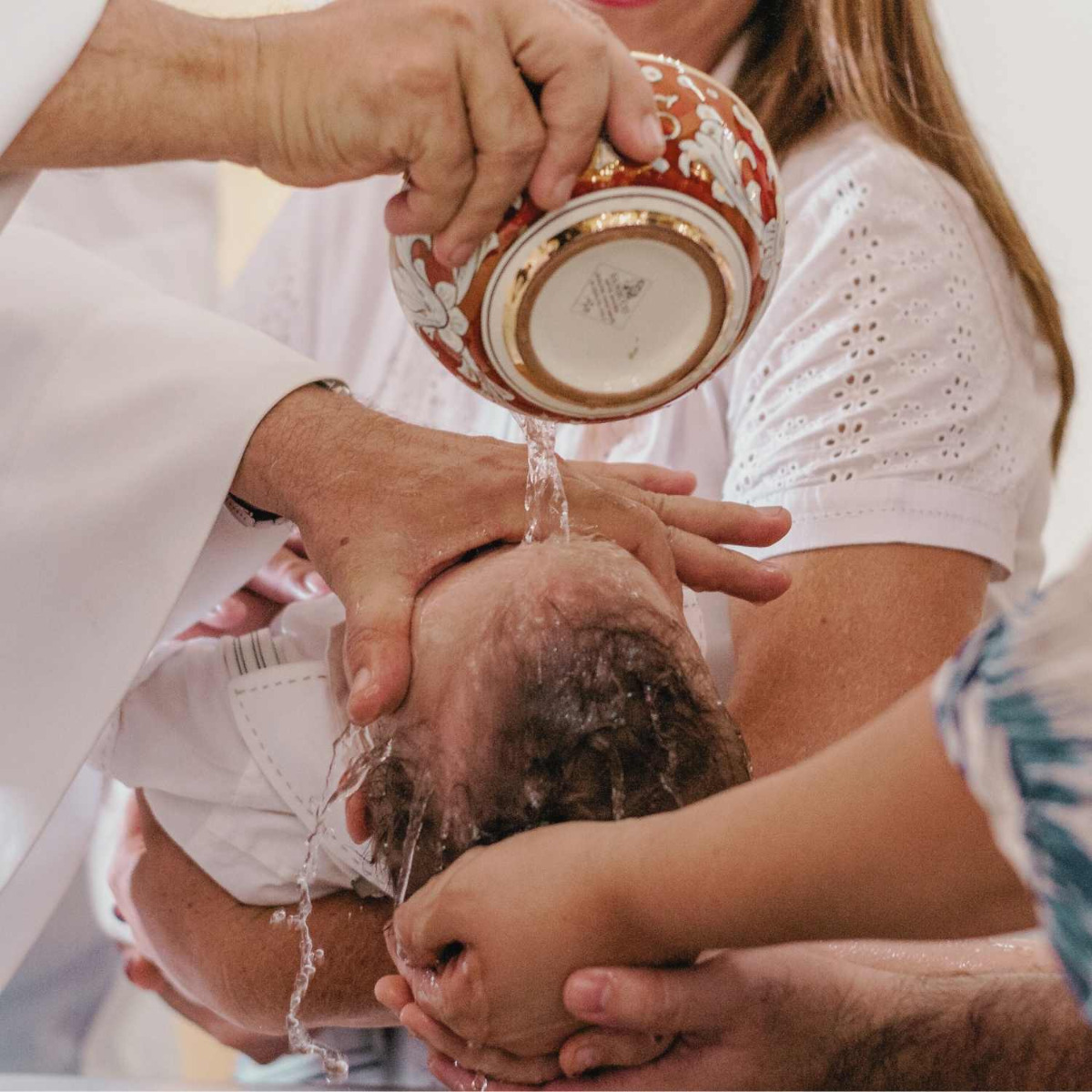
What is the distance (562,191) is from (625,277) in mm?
82

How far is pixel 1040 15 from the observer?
2.56 metres

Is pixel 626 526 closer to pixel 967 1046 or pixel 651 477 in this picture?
pixel 651 477

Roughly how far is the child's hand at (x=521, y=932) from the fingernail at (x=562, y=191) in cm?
43

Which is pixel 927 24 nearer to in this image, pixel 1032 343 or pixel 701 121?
pixel 1032 343

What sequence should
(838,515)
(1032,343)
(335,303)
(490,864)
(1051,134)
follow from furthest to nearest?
(1051,134), (335,303), (1032,343), (838,515), (490,864)

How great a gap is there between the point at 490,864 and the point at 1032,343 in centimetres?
108

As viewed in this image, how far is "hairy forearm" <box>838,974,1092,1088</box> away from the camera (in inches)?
40.0

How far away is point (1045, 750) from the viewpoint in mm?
604

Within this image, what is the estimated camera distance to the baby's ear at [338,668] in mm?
1362

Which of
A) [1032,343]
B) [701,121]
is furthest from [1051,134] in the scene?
[701,121]

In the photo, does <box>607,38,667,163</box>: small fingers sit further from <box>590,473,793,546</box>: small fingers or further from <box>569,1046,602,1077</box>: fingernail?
<box>569,1046,602,1077</box>: fingernail

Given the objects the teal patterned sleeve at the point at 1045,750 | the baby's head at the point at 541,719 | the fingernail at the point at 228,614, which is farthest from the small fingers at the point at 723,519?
the teal patterned sleeve at the point at 1045,750

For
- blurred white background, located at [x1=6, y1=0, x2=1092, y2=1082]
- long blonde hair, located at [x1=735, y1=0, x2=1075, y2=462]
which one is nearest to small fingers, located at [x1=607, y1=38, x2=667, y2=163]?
long blonde hair, located at [x1=735, y1=0, x2=1075, y2=462]

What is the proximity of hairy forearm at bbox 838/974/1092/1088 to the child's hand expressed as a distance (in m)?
Answer: 0.22
